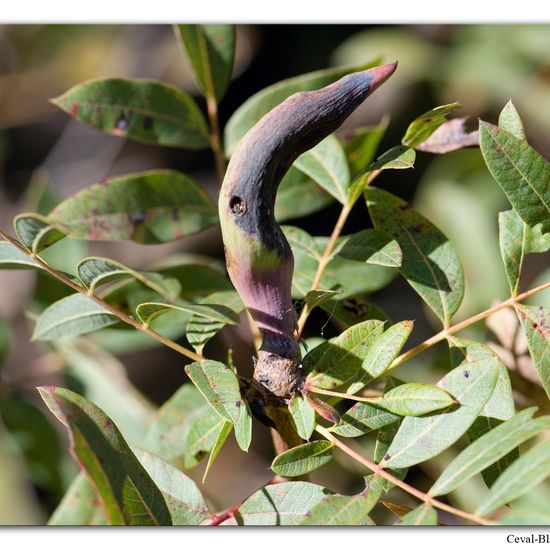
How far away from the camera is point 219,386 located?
70 centimetres

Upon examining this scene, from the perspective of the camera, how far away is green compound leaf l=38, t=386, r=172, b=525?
60cm

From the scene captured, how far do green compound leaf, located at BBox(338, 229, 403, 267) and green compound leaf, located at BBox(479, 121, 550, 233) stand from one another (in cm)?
12

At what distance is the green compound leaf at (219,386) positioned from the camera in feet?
2.22

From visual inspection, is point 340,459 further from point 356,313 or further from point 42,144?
point 42,144

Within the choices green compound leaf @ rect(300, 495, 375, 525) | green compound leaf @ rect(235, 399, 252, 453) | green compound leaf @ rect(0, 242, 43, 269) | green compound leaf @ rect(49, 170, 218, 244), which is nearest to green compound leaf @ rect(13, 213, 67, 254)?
green compound leaf @ rect(0, 242, 43, 269)

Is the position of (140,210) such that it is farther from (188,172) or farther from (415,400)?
(188,172)

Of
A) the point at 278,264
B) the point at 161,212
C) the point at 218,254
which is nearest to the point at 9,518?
the point at 218,254

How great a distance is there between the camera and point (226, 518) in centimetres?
76

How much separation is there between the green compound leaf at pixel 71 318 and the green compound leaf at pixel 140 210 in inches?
3.3

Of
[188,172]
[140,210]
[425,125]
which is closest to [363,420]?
[425,125]

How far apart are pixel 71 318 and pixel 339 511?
38cm

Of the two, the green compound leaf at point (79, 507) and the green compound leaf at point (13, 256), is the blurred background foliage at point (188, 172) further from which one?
the green compound leaf at point (13, 256)

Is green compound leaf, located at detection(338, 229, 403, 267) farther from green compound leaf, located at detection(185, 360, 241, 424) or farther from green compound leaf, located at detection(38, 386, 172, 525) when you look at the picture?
green compound leaf, located at detection(38, 386, 172, 525)
